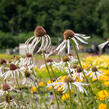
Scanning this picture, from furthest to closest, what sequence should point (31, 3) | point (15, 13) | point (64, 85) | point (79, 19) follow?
point (15, 13)
point (31, 3)
point (79, 19)
point (64, 85)

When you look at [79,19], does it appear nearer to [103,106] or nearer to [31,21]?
[31,21]

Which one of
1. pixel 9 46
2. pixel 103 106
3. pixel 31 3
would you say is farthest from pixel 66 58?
pixel 31 3

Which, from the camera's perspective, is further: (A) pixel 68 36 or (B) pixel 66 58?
(B) pixel 66 58

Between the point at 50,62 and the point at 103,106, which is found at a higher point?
the point at 50,62

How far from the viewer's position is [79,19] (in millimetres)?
24109

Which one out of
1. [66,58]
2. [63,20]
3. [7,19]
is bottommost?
[66,58]

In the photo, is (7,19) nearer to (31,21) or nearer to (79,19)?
(31,21)

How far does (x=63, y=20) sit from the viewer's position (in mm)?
22453

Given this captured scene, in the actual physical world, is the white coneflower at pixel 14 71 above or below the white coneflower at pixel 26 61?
below

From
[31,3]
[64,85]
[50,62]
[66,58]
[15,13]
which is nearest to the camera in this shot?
[64,85]

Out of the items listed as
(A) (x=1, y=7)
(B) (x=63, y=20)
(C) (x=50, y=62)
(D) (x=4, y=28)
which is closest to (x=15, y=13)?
(A) (x=1, y=7)

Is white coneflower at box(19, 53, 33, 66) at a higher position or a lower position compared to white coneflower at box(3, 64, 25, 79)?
higher

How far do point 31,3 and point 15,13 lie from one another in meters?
3.93

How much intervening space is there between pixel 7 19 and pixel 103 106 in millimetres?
26803
